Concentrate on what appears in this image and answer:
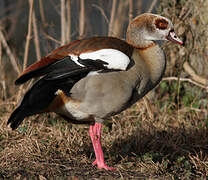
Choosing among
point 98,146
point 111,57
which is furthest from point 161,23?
point 98,146

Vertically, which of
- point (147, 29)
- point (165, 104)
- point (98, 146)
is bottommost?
point (165, 104)

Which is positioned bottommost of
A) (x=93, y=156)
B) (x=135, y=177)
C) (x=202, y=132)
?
(x=202, y=132)

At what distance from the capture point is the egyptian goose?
127 inches

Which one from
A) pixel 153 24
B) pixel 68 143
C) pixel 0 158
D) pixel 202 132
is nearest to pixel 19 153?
pixel 0 158

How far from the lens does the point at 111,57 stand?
3.22m

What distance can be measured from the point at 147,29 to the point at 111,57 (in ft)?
1.89

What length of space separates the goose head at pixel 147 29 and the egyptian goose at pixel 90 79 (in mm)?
125

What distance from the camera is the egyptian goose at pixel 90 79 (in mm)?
3219

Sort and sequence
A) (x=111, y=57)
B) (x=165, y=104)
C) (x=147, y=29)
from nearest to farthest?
(x=111, y=57) → (x=147, y=29) → (x=165, y=104)

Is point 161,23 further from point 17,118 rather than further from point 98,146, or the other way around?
point 17,118

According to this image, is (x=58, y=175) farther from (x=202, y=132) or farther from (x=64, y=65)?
(x=202, y=132)

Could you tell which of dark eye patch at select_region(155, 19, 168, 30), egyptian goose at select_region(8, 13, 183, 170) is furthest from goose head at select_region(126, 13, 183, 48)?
egyptian goose at select_region(8, 13, 183, 170)

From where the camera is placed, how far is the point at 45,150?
391 cm

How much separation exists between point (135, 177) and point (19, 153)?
1163mm
